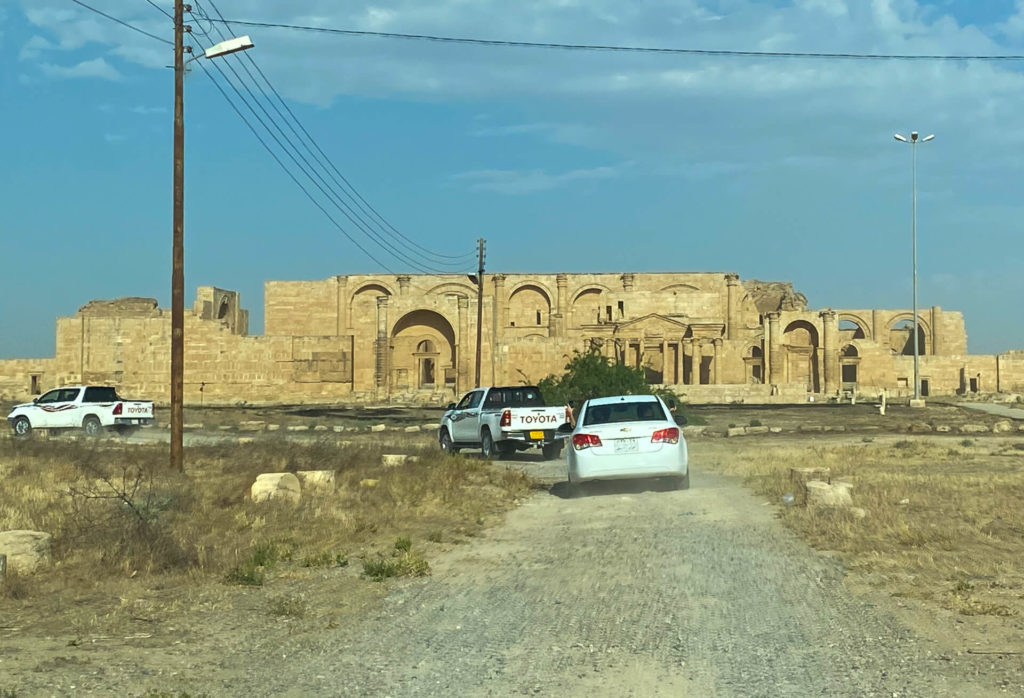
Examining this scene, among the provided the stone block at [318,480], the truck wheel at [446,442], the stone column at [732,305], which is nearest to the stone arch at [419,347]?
the stone column at [732,305]

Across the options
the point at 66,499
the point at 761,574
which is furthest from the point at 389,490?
the point at 761,574

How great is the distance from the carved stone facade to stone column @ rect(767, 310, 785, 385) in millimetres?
131

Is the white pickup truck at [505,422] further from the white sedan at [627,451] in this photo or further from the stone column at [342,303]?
the stone column at [342,303]

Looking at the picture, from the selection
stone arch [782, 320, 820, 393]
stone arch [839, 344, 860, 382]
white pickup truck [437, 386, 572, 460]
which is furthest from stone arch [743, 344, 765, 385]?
white pickup truck [437, 386, 572, 460]

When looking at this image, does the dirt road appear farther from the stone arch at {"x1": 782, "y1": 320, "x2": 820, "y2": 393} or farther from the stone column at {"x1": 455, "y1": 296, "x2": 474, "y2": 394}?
the stone arch at {"x1": 782, "y1": 320, "x2": 820, "y2": 393}

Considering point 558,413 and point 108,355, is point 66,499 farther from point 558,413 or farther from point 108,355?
point 108,355

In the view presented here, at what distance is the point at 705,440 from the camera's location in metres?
31.0

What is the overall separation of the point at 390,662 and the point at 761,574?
4024 mm

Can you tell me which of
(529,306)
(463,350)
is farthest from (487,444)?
(529,306)

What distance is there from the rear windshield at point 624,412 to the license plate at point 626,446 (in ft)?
1.78

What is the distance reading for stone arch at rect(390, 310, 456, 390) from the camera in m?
73.7

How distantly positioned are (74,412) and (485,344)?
40.6 m

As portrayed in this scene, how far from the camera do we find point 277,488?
14.1m

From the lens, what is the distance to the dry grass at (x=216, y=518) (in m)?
9.09
